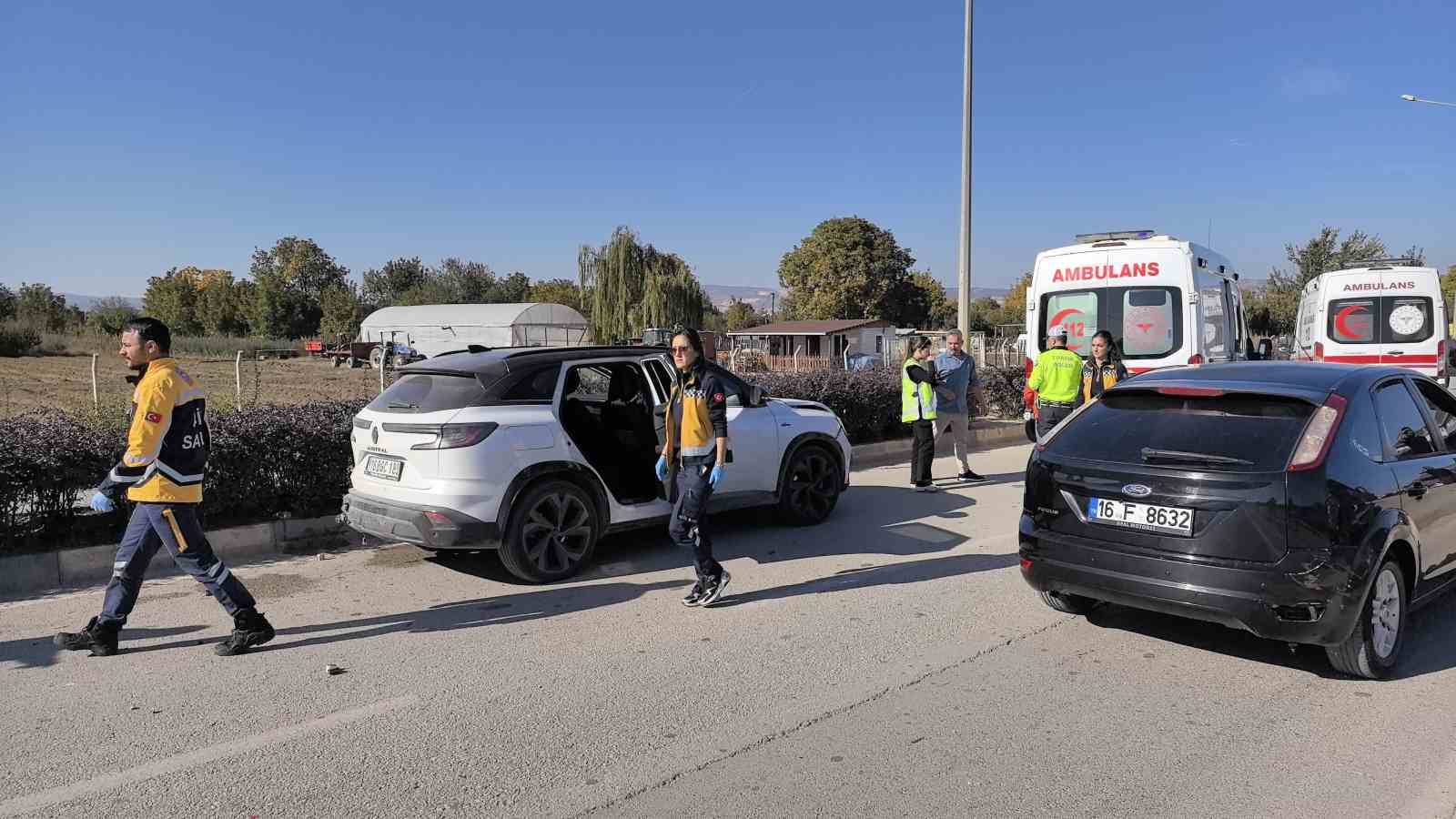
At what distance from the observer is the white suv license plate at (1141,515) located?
444cm

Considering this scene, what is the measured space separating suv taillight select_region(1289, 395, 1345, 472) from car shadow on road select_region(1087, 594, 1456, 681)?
113 centimetres

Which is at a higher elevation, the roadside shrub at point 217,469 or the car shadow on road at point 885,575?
the roadside shrub at point 217,469

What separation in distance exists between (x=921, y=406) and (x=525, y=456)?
510 cm

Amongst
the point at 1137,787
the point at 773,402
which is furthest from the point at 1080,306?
the point at 1137,787

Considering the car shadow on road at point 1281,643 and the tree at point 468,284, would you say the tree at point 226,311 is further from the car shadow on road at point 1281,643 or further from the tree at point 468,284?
the car shadow on road at point 1281,643

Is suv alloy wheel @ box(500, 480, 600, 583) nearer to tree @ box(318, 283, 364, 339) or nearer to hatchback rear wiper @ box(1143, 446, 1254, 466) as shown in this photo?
hatchback rear wiper @ box(1143, 446, 1254, 466)

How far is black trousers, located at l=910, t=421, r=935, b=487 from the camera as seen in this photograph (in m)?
10.1

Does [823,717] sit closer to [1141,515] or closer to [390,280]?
[1141,515]

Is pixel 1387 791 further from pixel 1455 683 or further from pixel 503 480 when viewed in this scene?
pixel 503 480

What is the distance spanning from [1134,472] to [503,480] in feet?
12.2

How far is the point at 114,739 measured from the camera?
3.90 meters

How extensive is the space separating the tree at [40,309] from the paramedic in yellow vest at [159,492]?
186 feet

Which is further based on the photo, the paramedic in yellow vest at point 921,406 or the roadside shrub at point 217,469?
the paramedic in yellow vest at point 921,406

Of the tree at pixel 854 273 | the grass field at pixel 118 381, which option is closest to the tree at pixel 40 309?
the grass field at pixel 118 381
